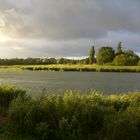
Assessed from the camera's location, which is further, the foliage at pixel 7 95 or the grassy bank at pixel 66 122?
the foliage at pixel 7 95

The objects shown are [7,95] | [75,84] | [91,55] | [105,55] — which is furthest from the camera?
[91,55]

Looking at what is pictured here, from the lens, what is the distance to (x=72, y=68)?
11181 cm

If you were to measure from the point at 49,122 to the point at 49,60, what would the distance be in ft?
557

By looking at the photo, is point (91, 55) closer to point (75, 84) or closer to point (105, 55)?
point (105, 55)

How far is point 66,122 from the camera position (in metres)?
11.0

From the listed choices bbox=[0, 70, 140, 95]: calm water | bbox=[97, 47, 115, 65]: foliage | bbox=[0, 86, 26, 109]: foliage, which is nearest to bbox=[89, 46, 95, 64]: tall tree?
bbox=[97, 47, 115, 65]: foliage

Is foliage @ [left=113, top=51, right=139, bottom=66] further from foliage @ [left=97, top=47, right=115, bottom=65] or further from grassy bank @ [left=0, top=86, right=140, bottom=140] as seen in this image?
grassy bank @ [left=0, top=86, right=140, bottom=140]

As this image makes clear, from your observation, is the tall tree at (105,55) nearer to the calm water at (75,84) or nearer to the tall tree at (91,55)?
the tall tree at (91,55)

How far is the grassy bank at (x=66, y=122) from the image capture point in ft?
35.3

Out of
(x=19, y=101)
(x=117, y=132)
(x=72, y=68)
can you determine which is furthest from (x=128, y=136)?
(x=72, y=68)

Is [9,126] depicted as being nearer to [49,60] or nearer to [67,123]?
[67,123]

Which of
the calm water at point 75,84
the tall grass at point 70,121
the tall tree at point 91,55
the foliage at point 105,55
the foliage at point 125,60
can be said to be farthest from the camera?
the tall tree at point 91,55

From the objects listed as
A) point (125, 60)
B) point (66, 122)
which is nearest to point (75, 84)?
point (66, 122)

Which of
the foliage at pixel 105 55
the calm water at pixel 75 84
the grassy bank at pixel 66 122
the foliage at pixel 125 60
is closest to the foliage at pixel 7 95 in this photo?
the grassy bank at pixel 66 122
